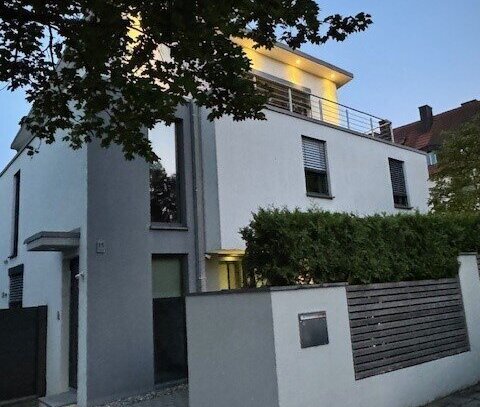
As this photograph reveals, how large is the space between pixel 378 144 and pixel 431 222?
749 centimetres

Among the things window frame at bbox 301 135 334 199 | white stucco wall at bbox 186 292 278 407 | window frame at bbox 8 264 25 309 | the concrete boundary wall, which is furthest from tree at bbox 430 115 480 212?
window frame at bbox 8 264 25 309

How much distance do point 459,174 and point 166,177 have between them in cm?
1285

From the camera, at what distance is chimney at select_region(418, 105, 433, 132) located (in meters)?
35.3

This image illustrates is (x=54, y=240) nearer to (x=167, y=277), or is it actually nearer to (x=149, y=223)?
(x=149, y=223)

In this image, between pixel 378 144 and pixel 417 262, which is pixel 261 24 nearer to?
pixel 417 262

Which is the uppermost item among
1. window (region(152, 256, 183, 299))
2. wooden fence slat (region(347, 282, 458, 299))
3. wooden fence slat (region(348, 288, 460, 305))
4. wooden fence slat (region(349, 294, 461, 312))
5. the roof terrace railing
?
the roof terrace railing

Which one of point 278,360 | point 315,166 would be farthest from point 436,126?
point 278,360

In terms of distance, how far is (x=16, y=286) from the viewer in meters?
13.3

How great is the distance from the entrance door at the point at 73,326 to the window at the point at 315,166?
629 centimetres

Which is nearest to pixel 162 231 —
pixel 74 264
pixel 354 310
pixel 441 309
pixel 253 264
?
pixel 74 264

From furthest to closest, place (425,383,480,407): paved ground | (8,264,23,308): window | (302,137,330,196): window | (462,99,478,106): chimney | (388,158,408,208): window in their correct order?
1. (462,99,478,106): chimney
2. (388,158,408,208): window
3. (8,264,23,308): window
4. (302,137,330,196): window
5. (425,383,480,407): paved ground

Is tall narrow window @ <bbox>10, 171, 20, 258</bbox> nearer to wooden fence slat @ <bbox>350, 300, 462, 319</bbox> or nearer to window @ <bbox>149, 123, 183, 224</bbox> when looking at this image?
window @ <bbox>149, 123, 183, 224</bbox>

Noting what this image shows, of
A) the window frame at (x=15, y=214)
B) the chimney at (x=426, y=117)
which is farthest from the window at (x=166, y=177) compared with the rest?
the chimney at (x=426, y=117)

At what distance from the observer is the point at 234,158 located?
34.7 feet
